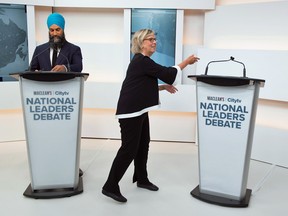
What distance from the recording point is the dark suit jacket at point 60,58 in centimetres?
320

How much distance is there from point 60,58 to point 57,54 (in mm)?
69

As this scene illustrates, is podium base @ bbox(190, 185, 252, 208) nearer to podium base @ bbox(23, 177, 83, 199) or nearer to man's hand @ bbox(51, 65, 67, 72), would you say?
podium base @ bbox(23, 177, 83, 199)

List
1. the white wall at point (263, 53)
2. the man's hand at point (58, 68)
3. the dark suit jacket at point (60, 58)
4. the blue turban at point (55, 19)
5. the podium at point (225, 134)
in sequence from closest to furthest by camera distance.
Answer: the podium at point (225, 134) < the man's hand at point (58, 68) < the blue turban at point (55, 19) < the dark suit jacket at point (60, 58) < the white wall at point (263, 53)

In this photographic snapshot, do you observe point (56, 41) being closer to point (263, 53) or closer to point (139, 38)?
point (139, 38)

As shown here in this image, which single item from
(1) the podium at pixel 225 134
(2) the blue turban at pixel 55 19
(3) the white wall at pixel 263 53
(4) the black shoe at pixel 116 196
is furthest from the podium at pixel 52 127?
(3) the white wall at pixel 263 53

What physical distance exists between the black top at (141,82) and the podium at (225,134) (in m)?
0.26

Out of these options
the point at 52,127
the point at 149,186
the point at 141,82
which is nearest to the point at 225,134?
the point at 141,82

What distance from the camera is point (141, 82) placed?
2752 millimetres

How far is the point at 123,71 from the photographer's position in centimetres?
484

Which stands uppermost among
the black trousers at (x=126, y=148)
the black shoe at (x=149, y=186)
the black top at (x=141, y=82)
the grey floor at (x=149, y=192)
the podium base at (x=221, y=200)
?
the black top at (x=141, y=82)

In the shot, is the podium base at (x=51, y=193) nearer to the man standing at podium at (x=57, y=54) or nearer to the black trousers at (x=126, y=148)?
the black trousers at (x=126, y=148)

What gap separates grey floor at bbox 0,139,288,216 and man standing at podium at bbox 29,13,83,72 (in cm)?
118

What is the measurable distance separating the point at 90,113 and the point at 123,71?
85 centimetres

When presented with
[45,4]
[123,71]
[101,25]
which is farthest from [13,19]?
[123,71]
